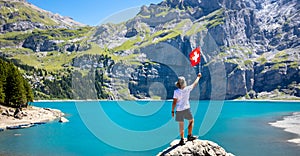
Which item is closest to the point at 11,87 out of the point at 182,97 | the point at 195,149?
the point at 195,149

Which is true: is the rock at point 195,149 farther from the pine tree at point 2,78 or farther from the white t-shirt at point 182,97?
the pine tree at point 2,78

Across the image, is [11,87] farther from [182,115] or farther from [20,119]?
[182,115]

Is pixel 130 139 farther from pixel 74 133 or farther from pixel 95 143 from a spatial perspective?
pixel 74 133

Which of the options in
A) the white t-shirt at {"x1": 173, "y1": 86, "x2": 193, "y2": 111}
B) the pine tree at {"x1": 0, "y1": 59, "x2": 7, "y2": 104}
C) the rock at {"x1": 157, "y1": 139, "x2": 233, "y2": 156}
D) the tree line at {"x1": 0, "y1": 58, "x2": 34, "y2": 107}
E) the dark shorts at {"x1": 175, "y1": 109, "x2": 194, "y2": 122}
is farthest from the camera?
the tree line at {"x1": 0, "y1": 58, "x2": 34, "y2": 107}

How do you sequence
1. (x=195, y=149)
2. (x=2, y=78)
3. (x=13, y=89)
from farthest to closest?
(x=13, y=89) → (x=2, y=78) → (x=195, y=149)

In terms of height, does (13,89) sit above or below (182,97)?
above

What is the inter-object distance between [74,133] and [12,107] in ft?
93.2

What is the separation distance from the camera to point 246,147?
186 feet

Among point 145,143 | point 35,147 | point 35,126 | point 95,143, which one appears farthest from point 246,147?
point 35,126

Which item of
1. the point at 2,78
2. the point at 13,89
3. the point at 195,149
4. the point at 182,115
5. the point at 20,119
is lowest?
the point at 20,119

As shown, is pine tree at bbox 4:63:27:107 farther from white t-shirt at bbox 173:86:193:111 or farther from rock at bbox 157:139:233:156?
white t-shirt at bbox 173:86:193:111

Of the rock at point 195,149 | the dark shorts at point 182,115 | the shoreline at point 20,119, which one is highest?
the dark shorts at point 182,115

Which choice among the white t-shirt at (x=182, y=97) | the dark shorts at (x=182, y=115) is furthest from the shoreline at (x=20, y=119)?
the white t-shirt at (x=182, y=97)

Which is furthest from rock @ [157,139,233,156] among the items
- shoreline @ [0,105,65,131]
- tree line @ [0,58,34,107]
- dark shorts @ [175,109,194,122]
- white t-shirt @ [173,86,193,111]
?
tree line @ [0,58,34,107]
